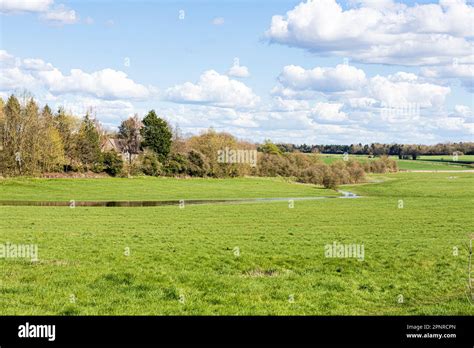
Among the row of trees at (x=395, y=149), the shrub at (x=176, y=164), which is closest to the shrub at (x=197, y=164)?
the shrub at (x=176, y=164)

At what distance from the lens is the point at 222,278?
1675 centimetres

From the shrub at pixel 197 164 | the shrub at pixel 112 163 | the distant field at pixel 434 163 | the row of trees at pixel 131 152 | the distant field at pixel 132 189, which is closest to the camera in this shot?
the distant field at pixel 132 189

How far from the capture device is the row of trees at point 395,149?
430 ft

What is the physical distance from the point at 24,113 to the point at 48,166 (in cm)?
958

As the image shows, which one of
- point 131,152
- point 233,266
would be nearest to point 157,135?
point 131,152

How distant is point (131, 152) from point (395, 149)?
80477mm

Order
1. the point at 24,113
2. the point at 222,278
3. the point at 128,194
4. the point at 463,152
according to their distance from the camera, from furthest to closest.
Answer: the point at 463,152 < the point at 24,113 < the point at 128,194 < the point at 222,278

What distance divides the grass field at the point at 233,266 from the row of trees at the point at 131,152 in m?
39.6

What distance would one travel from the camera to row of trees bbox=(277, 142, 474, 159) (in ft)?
430

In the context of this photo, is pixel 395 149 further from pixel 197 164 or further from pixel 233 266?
pixel 233 266

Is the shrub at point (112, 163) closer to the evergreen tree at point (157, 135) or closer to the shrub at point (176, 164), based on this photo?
the evergreen tree at point (157, 135)

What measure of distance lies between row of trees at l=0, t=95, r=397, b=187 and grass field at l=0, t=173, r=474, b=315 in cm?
3960
